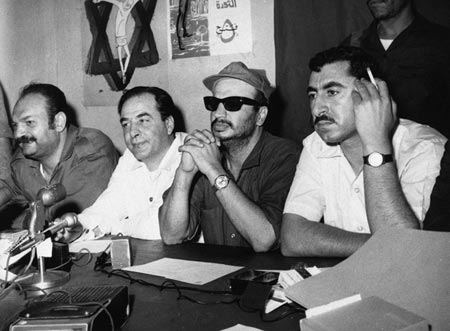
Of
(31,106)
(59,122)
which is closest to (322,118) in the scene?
(59,122)

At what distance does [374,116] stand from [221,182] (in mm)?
Result: 721

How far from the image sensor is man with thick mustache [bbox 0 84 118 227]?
2943 mm

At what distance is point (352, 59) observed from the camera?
2002 mm

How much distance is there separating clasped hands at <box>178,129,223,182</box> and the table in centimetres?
40

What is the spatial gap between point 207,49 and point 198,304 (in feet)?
8.10

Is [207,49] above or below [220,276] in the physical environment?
above

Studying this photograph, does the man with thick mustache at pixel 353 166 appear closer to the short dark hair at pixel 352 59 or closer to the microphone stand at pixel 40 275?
the short dark hair at pixel 352 59

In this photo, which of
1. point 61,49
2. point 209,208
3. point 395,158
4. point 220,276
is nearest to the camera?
point 220,276

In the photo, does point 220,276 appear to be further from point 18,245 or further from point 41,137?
point 41,137

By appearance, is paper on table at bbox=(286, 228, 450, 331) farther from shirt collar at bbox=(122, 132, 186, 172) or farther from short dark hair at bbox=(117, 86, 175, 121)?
short dark hair at bbox=(117, 86, 175, 121)

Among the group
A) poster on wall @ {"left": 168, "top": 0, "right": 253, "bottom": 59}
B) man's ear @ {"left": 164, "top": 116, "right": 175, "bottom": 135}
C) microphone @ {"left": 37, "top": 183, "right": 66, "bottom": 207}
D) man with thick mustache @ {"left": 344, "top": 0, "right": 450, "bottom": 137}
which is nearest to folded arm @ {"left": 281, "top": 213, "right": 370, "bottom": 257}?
microphone @ {"left": 37, "top": 183, "right": 66, "bottom": 207}

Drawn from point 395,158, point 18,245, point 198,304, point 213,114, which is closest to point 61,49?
point 213,114

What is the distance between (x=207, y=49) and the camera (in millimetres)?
3393

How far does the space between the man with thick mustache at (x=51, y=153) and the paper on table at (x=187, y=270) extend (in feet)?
4.36
